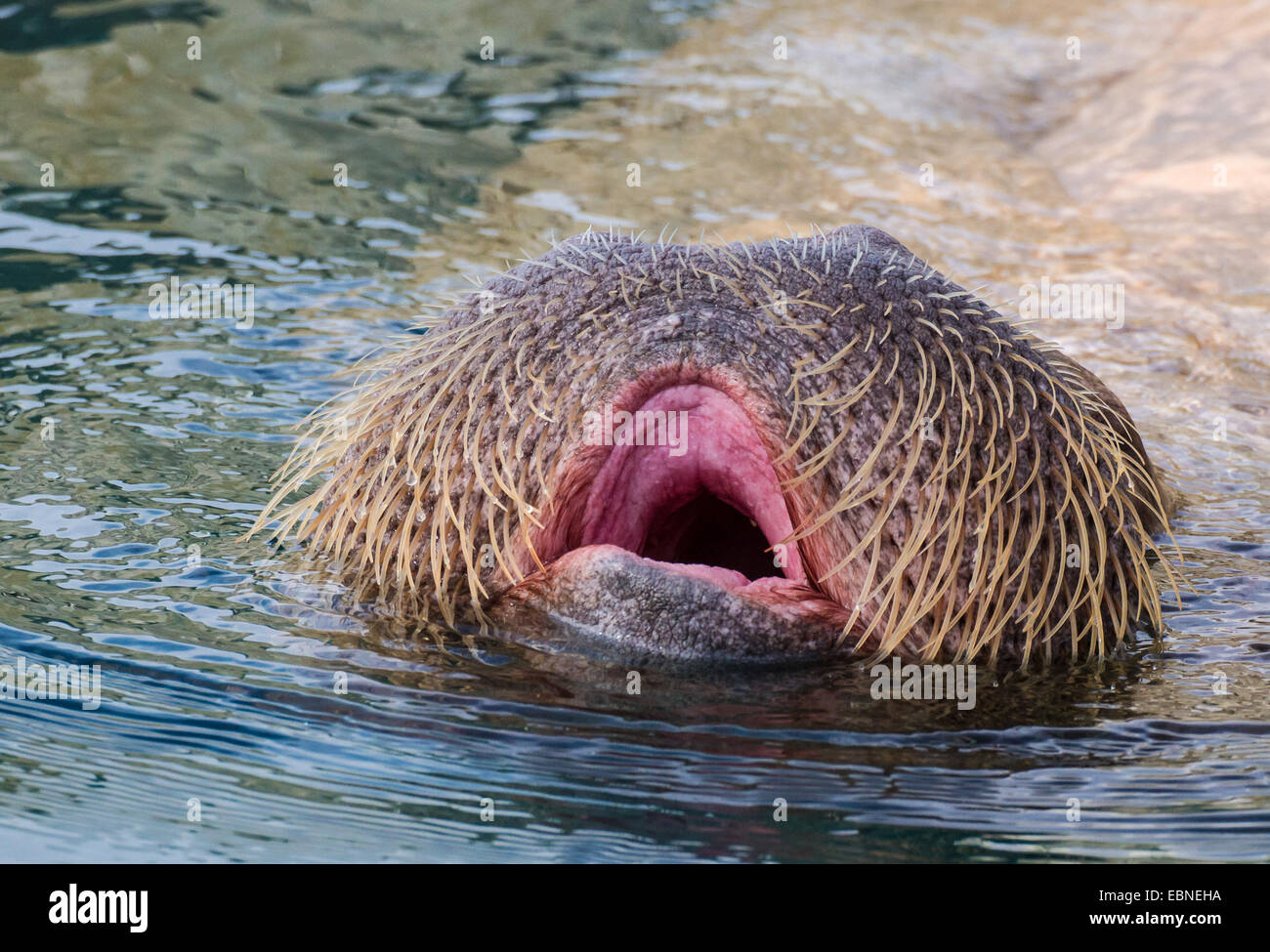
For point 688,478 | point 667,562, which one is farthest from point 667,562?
point 688,478

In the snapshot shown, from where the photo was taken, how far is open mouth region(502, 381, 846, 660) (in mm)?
3688

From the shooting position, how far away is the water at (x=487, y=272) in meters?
3.12

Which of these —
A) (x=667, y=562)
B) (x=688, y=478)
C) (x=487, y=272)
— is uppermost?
(x=487, y=272)

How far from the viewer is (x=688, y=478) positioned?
3.90 m

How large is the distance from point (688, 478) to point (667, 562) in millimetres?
222

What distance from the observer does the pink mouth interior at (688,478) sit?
3.78m

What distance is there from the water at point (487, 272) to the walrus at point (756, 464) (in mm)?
155

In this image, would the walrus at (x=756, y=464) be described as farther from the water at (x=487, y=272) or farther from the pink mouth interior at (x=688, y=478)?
the water at (x=487, y=272)

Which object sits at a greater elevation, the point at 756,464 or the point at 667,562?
the point at 756,464

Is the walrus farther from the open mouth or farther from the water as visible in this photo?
the water

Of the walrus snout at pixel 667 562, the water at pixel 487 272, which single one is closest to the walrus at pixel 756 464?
the walrus snout at pixel 667 562

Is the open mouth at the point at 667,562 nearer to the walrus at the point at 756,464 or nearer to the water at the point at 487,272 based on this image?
the walrus at the point at 756,464

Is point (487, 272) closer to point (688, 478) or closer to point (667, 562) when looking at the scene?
point (688, 478)

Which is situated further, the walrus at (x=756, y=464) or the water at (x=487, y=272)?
the walrus at (x=756, y=464)
